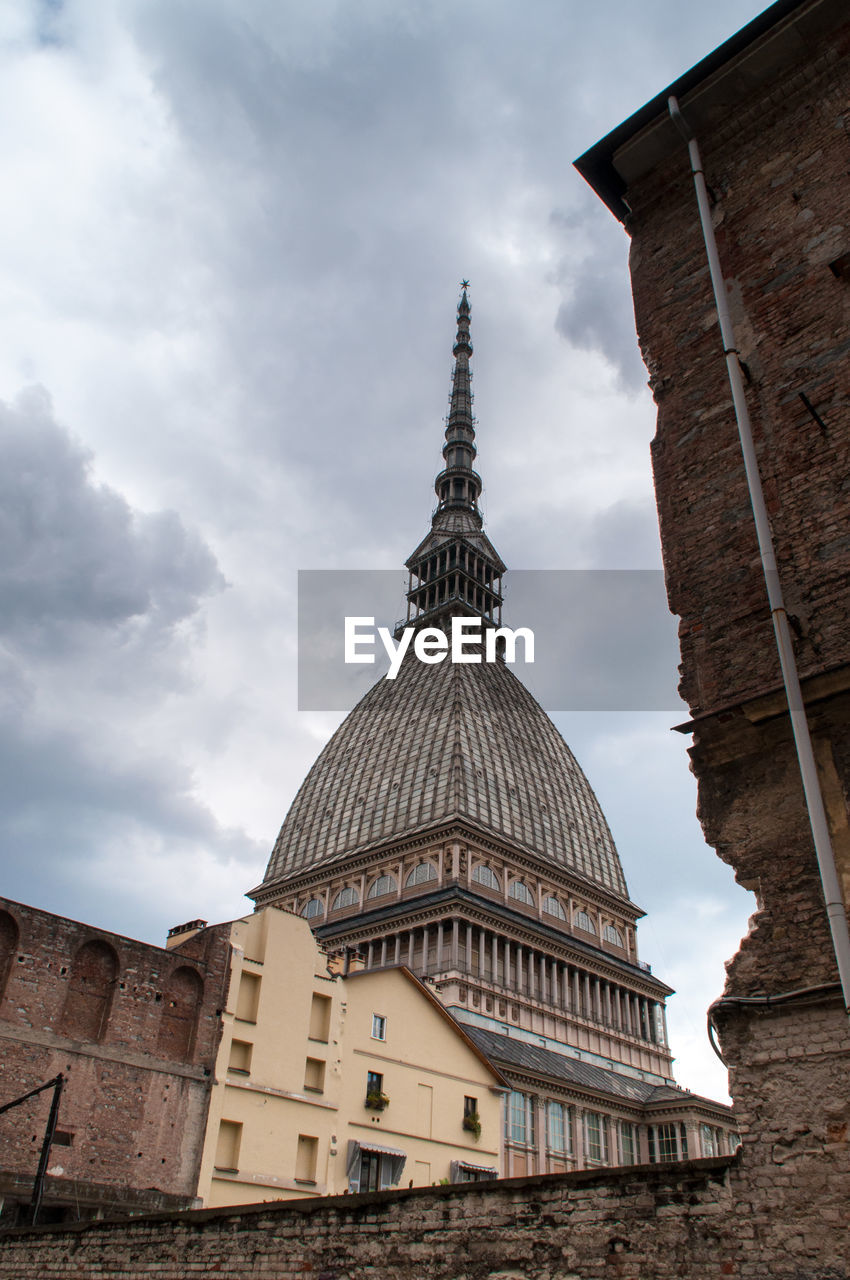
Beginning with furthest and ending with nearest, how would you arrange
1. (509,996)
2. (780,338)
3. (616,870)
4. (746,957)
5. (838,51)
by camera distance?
(616,870)
(509,996)
(838,51)
(780,338)
(746,957)

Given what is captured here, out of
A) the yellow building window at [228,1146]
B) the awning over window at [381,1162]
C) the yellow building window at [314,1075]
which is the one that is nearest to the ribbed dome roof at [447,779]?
the awning over window at [381,1162]

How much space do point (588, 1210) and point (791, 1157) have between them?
6.39 feet

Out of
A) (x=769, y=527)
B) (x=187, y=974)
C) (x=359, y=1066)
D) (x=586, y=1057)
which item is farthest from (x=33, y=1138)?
(x=586, y=1057)

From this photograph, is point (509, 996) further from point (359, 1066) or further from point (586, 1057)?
point (359, 1066)

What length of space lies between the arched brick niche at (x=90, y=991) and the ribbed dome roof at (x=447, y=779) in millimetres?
47658

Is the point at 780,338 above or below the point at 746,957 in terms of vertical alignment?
above

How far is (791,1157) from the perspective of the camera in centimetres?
852

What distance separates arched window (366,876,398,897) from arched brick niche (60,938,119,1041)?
47.8 metres

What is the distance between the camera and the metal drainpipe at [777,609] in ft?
30.4

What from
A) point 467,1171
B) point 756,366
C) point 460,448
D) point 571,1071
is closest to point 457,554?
point 460,448

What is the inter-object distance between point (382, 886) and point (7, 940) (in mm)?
50787

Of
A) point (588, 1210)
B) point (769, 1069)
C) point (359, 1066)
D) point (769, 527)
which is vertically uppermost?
point (769, 527)

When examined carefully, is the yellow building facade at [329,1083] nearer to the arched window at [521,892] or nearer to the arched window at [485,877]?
the arched window at [485,877]

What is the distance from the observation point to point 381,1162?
95.0 ft
